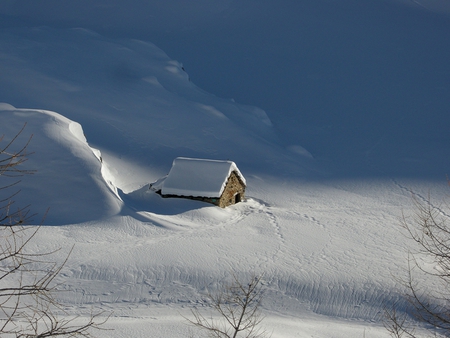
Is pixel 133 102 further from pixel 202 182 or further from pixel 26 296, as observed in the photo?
pixel 26 296

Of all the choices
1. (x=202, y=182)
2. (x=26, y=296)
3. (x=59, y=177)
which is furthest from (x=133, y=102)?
(x=26, y=296)

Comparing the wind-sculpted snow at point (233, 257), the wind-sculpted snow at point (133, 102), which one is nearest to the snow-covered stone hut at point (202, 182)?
the wind-sculpted snow at point (233, 257)

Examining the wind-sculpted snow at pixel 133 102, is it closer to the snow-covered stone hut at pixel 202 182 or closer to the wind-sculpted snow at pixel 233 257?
the snow-covered stone hut at pixel 202 182

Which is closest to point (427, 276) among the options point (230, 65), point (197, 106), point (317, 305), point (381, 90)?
point (317, 305)

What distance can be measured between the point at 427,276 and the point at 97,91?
1266 inches

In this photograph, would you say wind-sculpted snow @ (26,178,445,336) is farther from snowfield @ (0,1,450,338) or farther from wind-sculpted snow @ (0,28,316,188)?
wind-sculpted snow @ (0,28,316,188)

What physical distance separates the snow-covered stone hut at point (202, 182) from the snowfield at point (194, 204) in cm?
47

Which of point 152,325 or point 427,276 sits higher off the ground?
point 427,276

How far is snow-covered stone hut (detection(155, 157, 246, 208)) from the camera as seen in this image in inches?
886

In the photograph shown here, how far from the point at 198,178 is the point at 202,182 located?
30 cm

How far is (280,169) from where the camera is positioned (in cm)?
3441

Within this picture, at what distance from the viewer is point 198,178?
23.0m

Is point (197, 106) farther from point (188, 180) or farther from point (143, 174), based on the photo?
point (188, 180)

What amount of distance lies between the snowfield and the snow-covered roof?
58 cm
